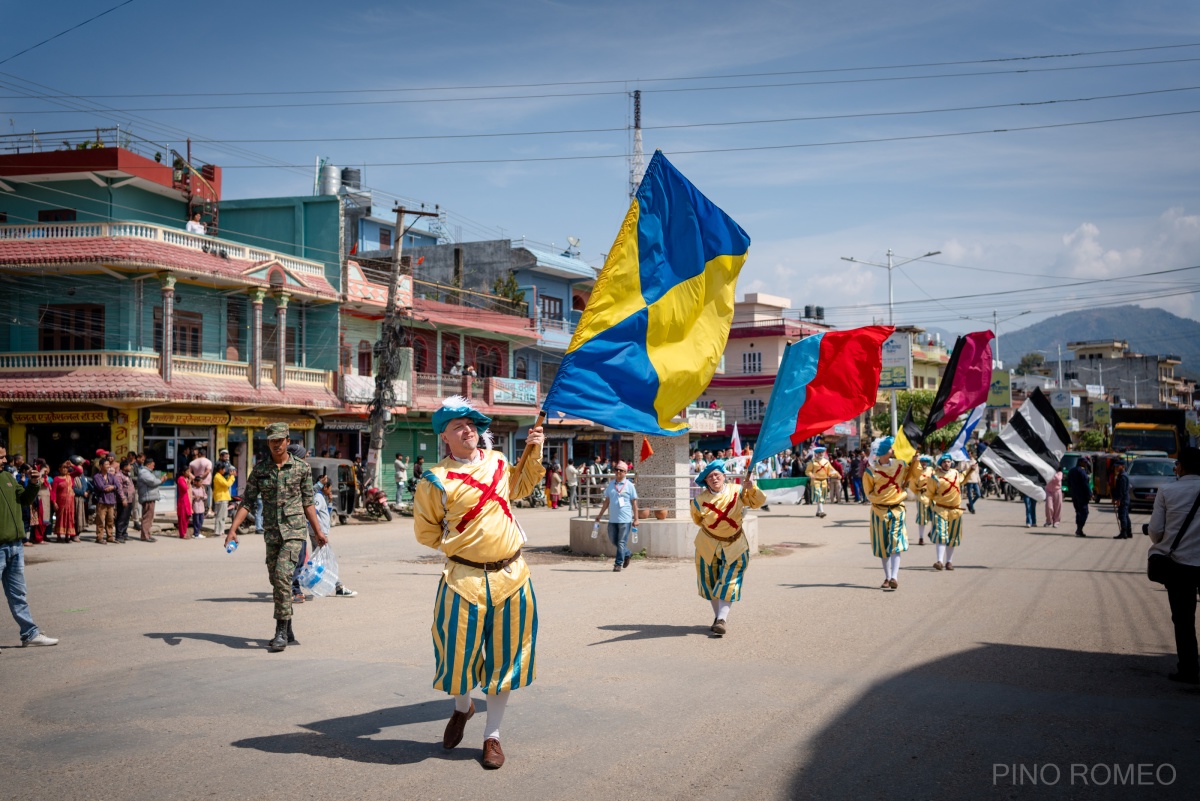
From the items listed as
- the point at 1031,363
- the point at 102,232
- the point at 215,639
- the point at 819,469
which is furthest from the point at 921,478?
the point at 1031,363

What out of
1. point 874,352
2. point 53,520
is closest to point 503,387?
point 53,520

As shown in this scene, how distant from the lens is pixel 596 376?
8391 millimetres

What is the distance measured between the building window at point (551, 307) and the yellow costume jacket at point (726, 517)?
3669 cm

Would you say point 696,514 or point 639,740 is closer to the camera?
point 639,740

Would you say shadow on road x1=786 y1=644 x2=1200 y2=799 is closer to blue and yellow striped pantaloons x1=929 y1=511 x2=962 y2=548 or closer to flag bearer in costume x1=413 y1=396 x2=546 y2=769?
flag bearer in costume x1=413 y1=396 x2=546 y2=769

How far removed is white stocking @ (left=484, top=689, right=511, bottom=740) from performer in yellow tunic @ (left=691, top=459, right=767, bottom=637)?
13.5ft

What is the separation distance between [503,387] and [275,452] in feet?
101

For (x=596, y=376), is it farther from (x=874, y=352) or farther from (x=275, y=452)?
(x=874, y=352)

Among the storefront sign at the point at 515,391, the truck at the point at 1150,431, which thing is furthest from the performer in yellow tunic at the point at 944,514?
the truck at the point at 1150,431

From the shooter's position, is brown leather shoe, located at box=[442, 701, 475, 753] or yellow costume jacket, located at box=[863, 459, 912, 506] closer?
brown leather shoe, located at box=[442, 701, 475, 753]

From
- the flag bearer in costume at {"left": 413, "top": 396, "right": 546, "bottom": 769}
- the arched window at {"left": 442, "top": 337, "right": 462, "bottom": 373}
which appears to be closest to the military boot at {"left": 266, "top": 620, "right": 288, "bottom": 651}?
the flag bearer in costume at {"left": 413, "top": 396, "right": 546, "bottom": 769}

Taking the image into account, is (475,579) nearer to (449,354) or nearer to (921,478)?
(921,478)

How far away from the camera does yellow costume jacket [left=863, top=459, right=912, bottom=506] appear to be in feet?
41.8

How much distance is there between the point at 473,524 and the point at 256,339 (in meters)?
25.4
